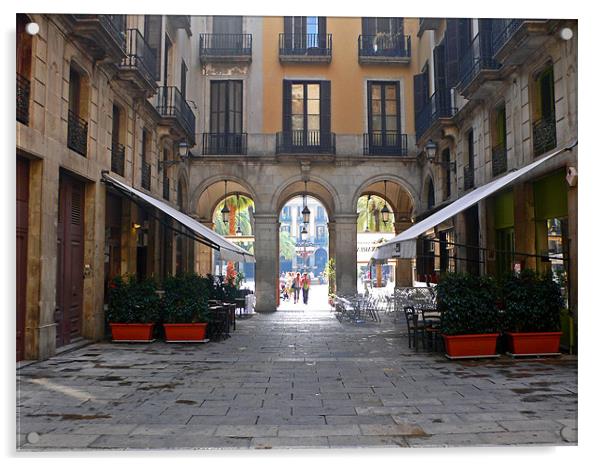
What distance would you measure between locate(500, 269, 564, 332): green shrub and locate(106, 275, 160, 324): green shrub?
6.45 m

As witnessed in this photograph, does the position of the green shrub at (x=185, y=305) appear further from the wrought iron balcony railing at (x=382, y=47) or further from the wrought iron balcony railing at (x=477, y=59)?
the wrought iron balcony railing at (x=382, y=47)

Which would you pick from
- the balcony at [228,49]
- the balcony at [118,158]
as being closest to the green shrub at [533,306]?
the balcony at [118,158]

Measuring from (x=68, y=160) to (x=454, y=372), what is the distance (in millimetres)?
7167

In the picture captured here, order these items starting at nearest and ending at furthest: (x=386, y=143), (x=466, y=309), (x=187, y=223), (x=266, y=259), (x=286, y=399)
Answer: (x=286, y=399) < (x=466, y=309) < (x=187, y=223) < (x=266, y=259) < (x=386, y=143)

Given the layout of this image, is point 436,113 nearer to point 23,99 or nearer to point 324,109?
point 324,109

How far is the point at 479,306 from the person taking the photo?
29.0 ft

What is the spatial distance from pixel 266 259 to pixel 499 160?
30.3ft

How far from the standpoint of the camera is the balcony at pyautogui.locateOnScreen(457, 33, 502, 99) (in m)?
11.8

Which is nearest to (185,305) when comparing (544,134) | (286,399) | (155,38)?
(286,399)

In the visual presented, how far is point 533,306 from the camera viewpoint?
8.86m

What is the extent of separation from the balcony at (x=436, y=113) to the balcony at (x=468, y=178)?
159cm

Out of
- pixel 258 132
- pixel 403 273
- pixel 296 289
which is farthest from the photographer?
pixel 296 289

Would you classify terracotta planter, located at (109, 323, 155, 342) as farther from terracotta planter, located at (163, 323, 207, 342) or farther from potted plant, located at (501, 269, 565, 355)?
potted plant, located at (501, 269, 565, 355)
